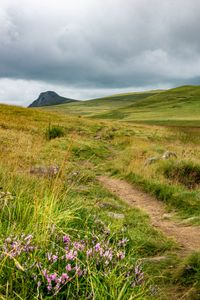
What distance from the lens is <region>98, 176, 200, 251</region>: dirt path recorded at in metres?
7.04

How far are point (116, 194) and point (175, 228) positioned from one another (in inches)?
134

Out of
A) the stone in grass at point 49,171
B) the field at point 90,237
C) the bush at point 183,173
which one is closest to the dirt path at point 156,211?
the field at point 90,237

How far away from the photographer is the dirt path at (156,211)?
7.04m

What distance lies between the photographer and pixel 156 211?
9523 mm

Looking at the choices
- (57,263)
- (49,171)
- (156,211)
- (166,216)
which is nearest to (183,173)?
(156,211)

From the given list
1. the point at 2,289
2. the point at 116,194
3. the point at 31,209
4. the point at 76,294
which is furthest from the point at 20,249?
the point at 116,194

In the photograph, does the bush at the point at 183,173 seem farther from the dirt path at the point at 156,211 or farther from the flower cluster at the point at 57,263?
the flower cluster at the point at 57,263

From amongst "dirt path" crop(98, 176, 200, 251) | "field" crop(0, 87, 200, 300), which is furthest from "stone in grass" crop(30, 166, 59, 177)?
"dirt path" crop(98, 176, 200, 251)

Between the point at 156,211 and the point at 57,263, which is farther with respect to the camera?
the point at 156,211

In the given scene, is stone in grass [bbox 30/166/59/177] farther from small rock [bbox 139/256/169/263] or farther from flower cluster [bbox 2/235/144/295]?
flower cluster [bbox 2/235/144/295]

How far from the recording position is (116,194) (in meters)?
11.2

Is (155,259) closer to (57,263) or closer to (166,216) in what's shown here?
(57,263)

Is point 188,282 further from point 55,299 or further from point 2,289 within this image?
point 2,289

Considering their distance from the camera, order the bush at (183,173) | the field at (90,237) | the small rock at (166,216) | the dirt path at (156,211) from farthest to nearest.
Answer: the bush at (183,173) < the small rock at (166,216) < the dirt path at (156,211) < the field at (90,237)
